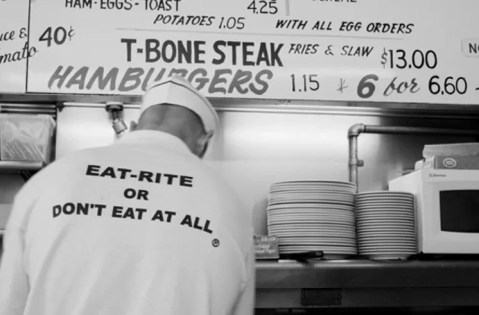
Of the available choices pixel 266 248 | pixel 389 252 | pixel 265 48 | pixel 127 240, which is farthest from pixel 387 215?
pixel 127 240

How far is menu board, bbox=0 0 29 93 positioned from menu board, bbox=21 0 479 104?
0.12 feet

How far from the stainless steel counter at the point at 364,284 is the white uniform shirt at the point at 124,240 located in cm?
71

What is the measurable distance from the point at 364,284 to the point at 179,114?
0.97 meters

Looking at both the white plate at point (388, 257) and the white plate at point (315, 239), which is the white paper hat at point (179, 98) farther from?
the white plate at point (388, 257)

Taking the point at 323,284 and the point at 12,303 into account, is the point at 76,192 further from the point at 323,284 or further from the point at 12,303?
the point at 323,284

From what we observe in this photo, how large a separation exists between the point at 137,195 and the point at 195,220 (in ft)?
0.44

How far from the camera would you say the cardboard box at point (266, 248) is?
2199 millimetres

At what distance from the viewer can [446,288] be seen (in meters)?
2.24

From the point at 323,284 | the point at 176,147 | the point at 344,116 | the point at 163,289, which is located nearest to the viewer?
the point at 163,289

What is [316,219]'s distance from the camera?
229 centimetres

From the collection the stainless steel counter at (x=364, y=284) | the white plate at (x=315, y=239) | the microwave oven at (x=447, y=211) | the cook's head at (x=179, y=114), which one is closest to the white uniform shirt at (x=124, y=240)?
the cook's head at (x=179, y=114)

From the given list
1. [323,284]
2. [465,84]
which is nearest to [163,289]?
[323,284]

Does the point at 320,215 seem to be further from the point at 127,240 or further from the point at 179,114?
the point at 127,240

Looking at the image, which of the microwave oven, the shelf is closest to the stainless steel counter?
the microwave oven
